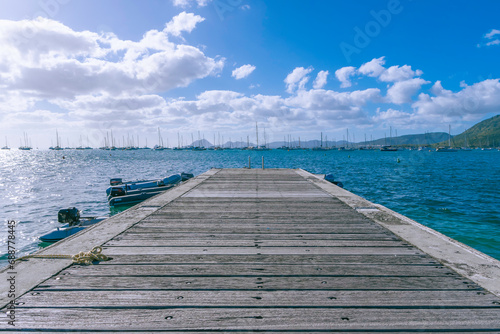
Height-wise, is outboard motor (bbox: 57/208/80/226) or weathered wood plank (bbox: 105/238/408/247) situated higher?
weathered wood plank (bbox: 105/238/408/247)

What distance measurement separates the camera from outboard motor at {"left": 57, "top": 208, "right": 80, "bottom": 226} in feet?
36.6

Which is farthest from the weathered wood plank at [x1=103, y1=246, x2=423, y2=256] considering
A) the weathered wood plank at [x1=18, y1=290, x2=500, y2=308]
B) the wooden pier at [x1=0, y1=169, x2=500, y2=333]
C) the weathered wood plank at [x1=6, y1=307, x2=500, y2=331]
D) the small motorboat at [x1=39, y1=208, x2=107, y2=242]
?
the small motorboat at [x1=39, y1=208, x2=107, y2=242]

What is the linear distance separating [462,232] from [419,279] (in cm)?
1350

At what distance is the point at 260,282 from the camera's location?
11.5 ft

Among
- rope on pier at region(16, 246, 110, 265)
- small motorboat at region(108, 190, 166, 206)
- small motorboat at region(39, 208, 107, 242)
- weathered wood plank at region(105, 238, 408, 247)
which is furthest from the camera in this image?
small motorboat at region(108, 190, 166, 206)

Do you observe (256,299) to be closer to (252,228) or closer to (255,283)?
(255,283)

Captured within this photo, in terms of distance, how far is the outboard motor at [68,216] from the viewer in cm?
1116

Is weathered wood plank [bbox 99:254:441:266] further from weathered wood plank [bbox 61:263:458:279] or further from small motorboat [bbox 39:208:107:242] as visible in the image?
small motorboat [bbox 39:208:107:242]

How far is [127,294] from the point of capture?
3.23m


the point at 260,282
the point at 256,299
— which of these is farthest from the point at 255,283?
the point at 256,299

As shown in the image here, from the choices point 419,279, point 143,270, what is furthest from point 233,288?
point 419,279

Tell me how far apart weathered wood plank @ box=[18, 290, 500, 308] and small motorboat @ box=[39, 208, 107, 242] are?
28.7 feet

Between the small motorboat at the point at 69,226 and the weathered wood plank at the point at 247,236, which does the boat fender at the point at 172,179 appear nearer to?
the small motorboat at the point at 69,226

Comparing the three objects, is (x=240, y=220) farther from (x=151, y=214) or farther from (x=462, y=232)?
(x=462, y=232)
